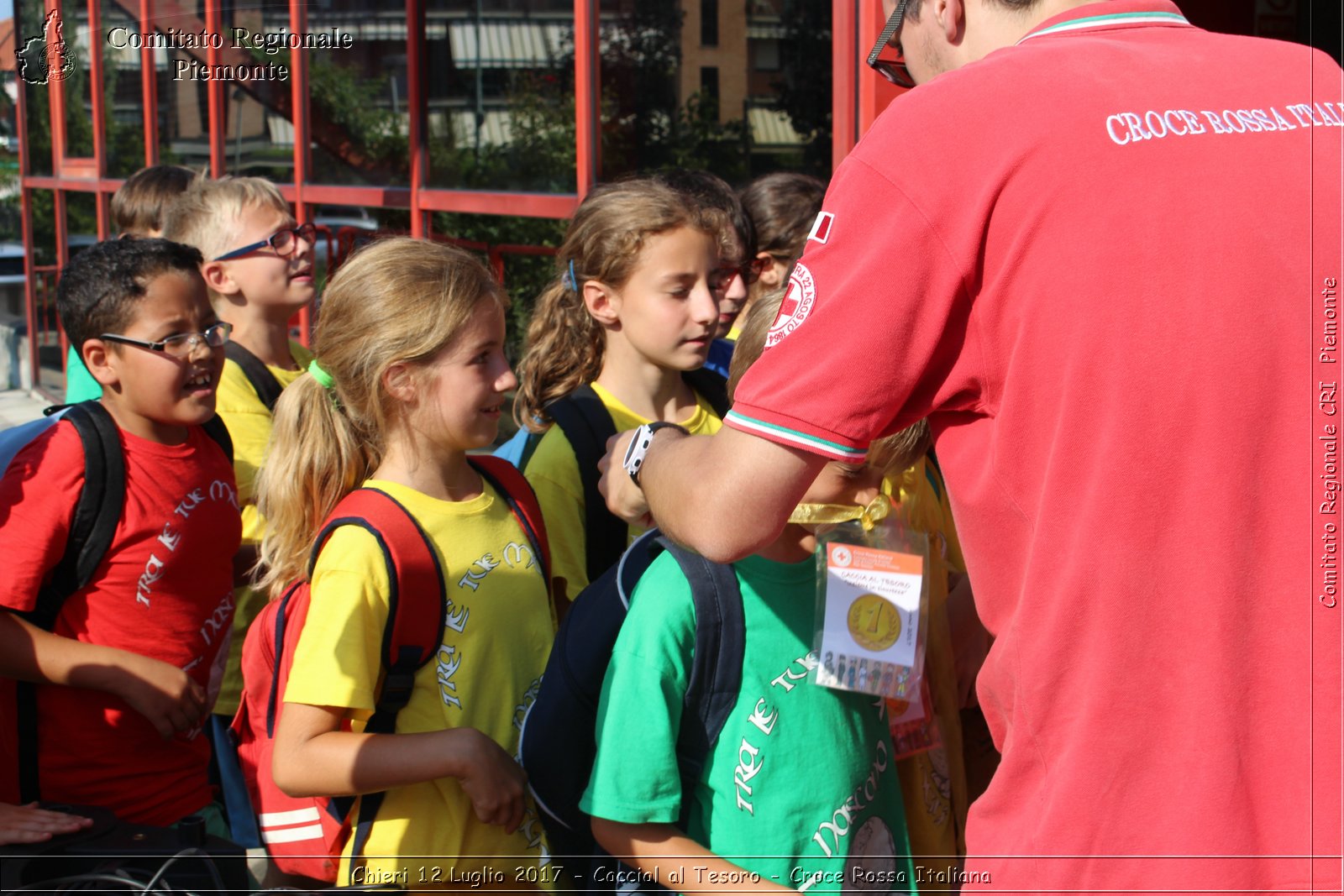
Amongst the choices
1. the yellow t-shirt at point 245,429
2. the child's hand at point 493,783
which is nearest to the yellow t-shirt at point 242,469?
the yellow t-shirt at point 245,429

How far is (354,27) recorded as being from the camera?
5988 mm

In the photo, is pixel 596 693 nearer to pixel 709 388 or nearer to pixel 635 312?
pixel 635 312

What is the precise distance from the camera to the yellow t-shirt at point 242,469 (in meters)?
3.08

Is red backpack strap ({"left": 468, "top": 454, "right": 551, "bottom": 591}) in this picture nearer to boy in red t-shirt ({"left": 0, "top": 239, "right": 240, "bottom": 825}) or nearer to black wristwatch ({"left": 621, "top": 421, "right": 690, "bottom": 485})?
black wristwatch ({"left": 621, "top": 421, "right": 690, "bottom": 485})

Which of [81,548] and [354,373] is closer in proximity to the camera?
[354,373]

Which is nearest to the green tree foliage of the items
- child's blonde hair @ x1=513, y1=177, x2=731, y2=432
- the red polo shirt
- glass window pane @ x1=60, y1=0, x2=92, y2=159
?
child's blonde hair @ x1=513, y1=177, x2=731, y2=432

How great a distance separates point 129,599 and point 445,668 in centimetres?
91

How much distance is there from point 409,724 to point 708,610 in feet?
1.92

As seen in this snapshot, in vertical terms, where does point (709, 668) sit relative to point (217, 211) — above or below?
below

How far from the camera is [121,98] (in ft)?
29.1

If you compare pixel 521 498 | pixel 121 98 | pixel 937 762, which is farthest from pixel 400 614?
pixel 121 98

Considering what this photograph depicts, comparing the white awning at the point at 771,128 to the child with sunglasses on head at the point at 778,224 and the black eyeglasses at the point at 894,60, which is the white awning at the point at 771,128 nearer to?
the child with sunglasses on head at the point at 778,224

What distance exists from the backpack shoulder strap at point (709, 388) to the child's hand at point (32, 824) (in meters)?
1.64

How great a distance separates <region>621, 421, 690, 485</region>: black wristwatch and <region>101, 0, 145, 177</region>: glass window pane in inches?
309
